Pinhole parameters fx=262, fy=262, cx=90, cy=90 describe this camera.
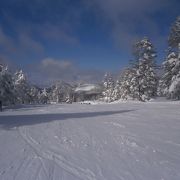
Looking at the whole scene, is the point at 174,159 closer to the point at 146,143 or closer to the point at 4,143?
the point at 146,143

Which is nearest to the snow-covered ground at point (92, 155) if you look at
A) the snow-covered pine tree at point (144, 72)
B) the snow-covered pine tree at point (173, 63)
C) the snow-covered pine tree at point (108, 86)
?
the snow-covered pine tree at point (173, 63)

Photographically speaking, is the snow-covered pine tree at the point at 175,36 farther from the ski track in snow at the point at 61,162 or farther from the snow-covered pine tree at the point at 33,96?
the snow-covered pine tree at the point at 33,96

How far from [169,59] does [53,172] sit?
30.4 metres

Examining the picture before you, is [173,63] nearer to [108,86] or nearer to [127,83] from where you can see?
[127,83]

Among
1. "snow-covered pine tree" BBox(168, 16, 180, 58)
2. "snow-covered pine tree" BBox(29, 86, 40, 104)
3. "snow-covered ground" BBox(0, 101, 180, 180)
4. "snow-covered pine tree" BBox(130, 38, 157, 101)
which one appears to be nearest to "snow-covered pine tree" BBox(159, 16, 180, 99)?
"snow-covered pine tree" BBox(168, 16, 180, 58)

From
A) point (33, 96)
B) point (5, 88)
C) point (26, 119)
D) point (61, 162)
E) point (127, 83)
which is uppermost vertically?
point (33, 96)

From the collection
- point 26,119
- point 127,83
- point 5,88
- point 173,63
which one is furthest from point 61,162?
point 127,83

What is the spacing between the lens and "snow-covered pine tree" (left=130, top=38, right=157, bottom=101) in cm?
4509

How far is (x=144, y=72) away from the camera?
1801 inches

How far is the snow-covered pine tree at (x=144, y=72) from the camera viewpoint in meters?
45.1

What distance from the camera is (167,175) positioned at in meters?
6.87

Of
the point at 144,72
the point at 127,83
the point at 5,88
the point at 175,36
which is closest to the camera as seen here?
the point at 175,36

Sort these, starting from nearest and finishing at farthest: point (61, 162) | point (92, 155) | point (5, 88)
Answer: point (61, 162) < point (92, 155) < point (5, 88)

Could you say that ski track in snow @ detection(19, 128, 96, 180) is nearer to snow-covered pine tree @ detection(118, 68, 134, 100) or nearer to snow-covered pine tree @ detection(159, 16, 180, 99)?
snow-covered pine tree @ detection(159, 16, 180, 99)
